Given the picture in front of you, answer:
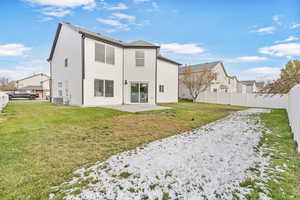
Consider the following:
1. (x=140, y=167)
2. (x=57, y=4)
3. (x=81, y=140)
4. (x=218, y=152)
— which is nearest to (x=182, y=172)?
(x=140, y=167)

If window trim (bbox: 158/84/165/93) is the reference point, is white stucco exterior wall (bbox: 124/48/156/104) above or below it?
above

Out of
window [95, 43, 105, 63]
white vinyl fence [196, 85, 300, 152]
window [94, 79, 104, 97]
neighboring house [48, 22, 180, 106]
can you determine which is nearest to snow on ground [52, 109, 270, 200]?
window [94, 79, 104, 97]

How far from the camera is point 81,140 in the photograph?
4.89 m

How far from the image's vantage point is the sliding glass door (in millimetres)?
14820

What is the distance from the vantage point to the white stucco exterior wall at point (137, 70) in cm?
1451

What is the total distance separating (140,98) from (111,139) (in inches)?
393

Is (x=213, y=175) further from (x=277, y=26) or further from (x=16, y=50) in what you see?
(x=16, y=50)

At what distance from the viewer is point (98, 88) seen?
41.3ft

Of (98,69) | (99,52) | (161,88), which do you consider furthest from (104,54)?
(161,88)

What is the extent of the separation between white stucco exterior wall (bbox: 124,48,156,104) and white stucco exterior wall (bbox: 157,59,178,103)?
2641mm

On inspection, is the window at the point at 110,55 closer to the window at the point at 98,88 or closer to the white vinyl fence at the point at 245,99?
the window at the point at 98,88

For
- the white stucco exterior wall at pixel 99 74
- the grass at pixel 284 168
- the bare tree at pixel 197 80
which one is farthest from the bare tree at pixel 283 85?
the bare tree at pixel 197 80

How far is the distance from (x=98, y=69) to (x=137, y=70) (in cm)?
371

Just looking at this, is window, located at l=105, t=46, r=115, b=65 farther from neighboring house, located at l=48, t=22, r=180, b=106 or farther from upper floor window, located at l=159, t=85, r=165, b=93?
upper floor window, located at l=159, t=85, r=165, b=93
